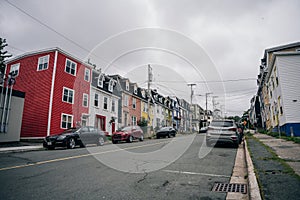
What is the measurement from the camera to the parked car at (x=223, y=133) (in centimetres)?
1194

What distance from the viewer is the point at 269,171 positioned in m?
5.25

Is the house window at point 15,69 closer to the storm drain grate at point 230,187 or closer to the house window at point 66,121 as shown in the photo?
the house window at point 66,121

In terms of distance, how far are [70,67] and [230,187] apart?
22600mm

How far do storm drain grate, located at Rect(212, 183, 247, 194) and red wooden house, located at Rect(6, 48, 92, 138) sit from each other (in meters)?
19.1

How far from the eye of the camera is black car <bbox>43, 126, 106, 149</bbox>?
13.6 m

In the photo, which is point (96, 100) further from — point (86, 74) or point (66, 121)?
point (66, 121)

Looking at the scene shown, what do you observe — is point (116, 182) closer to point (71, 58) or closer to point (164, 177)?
point (164, 177)

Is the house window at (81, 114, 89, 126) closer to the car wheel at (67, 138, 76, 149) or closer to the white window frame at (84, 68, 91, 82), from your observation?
the white window frame at (84, 68, 91, 82)

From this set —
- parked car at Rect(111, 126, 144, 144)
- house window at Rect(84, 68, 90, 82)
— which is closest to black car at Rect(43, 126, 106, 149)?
parked car at Rect(111, 126, 144, 144)

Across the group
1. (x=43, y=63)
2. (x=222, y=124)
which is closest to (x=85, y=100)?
(x=43, y=63)

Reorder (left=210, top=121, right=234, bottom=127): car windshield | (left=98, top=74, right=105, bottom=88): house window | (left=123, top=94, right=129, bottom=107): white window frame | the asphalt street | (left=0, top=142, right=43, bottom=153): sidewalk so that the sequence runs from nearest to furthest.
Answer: the asphalt street < (left=210, top=121, right=234, bottom=127): car windshield < (left=0, top=142, right=43, bottom=153): sidewalk < (left=98, top=74, right=105, bottom=88): house window < (left=123, top=94, right=129, bottom=107): white window frame

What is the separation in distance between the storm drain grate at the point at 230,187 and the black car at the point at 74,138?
11.4m

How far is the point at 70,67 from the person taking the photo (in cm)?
2367

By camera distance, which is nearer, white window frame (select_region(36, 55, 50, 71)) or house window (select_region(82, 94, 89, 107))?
white window frame (select_region(36, 55, 50, 71))
